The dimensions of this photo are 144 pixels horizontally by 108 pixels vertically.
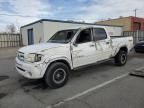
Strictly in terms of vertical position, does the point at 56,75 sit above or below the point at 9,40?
below

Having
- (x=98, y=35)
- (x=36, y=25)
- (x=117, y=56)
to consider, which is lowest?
(x=117, y=56)

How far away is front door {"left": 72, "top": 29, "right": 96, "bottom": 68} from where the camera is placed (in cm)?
493

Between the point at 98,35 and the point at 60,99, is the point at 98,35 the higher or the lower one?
the higher one

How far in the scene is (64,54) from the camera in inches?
180

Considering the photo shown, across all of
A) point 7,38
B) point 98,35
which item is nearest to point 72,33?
point 98,35

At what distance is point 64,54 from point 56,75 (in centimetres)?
69

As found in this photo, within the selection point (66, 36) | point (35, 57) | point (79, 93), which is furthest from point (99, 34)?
point (35, 57)

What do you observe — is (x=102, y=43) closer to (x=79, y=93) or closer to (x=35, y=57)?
(x=79, y=93)

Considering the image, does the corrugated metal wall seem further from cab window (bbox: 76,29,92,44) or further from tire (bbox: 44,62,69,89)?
tire (bbox: 44,62,69,89)

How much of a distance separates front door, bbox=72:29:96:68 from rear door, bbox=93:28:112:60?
311 mm

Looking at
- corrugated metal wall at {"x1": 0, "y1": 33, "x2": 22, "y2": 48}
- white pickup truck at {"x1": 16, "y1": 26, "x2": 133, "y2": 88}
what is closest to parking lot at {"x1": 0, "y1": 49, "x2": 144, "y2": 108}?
white pickup truck at {"x1": 16, "y1": 26, "x2": 133, "y2": 88}

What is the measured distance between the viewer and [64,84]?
4.75 m

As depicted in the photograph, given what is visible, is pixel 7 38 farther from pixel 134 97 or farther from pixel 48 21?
pixel 134 97

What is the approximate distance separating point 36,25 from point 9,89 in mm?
13355
